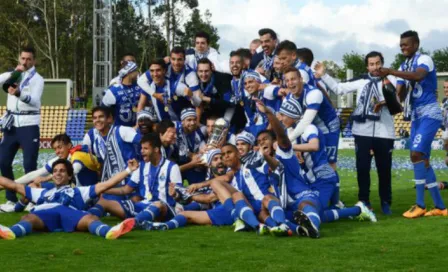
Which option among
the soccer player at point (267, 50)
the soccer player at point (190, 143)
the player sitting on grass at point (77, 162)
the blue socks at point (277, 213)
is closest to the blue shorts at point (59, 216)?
the player sitting on grass at point (77, 162)

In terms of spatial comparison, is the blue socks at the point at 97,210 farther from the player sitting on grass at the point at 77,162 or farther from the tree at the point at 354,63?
the tree at the point at 354,63

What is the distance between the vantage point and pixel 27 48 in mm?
12383

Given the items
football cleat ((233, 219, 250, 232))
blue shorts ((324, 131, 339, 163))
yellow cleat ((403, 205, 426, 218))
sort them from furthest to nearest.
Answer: blue shorts ((324, 131, 339, 163)), yellow cleat ((403, 205, 426, 218)), football cleat ((233, 219, 250, 232))

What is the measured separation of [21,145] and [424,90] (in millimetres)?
5808

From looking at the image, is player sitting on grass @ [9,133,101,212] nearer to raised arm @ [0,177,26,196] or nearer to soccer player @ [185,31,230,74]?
raised arm @ [0,177,26,196]

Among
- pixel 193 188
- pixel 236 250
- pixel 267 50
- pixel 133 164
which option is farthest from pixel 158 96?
pixel 236 250

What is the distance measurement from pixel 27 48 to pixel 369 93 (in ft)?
16.7

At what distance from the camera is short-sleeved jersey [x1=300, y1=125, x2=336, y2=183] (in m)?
9.96

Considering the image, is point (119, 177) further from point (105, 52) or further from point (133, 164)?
point (105, 52)

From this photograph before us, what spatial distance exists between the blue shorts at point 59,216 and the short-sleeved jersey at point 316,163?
2741mm

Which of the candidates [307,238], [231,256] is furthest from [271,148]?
[231,256]

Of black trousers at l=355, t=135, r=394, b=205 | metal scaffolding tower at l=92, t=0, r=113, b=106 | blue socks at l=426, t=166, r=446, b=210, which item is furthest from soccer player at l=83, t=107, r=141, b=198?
metal scaffolding tower at l=92, t=0, r=113, b=106

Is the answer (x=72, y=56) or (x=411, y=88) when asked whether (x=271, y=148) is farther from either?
(x=72, y=56)

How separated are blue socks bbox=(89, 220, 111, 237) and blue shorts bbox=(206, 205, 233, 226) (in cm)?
158
